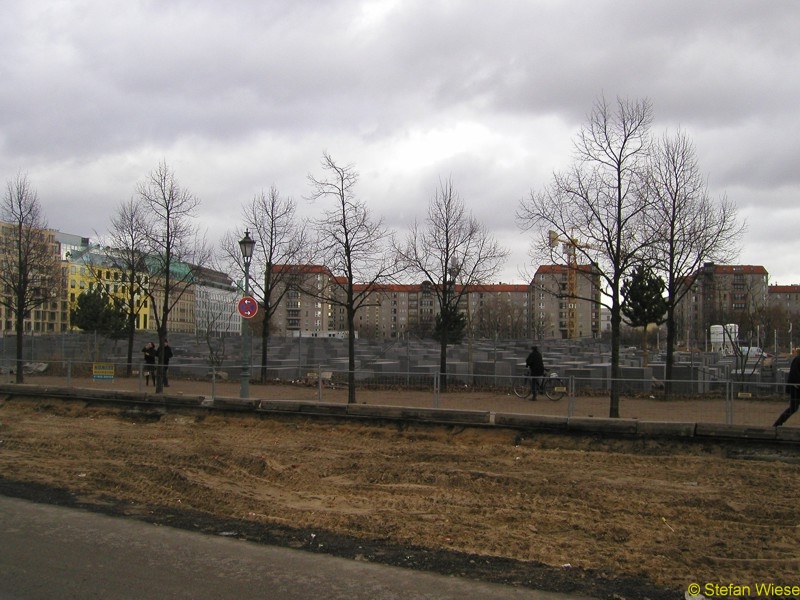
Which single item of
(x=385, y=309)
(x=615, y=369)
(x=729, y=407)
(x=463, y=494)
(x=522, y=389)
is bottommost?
(x=463, y=494)

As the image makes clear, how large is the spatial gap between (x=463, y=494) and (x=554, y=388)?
31.0 ft

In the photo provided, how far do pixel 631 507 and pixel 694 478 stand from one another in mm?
2679

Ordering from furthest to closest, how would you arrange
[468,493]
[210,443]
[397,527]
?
[210,443], [468,493], [397,527]

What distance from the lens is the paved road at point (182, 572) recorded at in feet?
18.7

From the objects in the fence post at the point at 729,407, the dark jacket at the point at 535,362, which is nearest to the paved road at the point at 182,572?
the fence post at the point at 729,407

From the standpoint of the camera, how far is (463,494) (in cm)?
984

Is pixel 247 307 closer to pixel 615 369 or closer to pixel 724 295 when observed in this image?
pixel 615 369

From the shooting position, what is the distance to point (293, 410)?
17.5 metres

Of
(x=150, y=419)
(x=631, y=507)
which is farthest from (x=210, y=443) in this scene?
(x=631, y=507)

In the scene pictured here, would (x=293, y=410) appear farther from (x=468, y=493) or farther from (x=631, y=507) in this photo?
(x=631, y=507)

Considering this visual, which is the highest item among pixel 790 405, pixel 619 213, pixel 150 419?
pixel 619 213

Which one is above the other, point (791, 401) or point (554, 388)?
point (791, 401)

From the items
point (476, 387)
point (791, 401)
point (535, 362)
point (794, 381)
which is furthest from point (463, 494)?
point (535, 362)

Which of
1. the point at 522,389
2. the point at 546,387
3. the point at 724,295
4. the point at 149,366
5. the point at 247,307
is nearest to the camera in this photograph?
the point at 247,307
